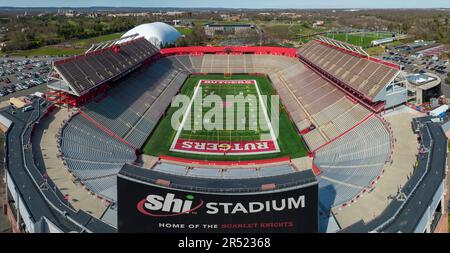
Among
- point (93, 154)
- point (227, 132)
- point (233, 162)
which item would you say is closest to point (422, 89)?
point (227, 132)

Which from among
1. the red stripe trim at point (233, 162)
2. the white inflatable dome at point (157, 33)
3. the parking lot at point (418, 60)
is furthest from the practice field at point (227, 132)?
the white inflatable dome at point (157, 33)

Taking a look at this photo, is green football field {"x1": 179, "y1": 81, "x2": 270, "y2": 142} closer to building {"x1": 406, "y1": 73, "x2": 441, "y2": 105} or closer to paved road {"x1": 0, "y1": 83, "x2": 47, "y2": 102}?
building {"x1": 406, "y1": 73, "x2": 441, "y2": 105}

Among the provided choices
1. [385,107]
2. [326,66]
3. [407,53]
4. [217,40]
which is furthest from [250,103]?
[217,40]

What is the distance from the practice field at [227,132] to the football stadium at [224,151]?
0.61ft

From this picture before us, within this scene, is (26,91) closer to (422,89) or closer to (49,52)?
(49,52)

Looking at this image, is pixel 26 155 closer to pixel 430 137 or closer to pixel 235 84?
pixel 430 137

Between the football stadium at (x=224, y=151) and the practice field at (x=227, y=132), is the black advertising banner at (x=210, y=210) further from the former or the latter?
the practice field at (x=227, y=132)

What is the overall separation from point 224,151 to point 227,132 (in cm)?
469

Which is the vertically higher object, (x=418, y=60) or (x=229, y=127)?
(x=418, y=60)

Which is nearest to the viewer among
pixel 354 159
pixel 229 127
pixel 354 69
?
pixel 354 159

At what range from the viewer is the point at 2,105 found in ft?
147

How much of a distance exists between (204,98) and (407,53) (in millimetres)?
56424

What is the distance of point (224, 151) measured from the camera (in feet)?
101
